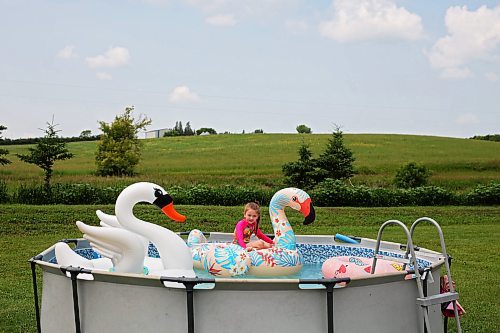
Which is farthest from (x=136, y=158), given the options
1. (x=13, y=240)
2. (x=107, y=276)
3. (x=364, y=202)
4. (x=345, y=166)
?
(x=107, y=276)

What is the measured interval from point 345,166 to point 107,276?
16.3 meters

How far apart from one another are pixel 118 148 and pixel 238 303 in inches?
777

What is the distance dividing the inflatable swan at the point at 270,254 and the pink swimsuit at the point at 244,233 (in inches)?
13.1

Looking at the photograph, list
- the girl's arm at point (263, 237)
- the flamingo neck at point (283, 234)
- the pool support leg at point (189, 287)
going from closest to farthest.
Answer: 1. the pool support leg at point (189, 287)
2. the flamingo neck at point (283, 234)
3. the girl's arm at point (263, 237)

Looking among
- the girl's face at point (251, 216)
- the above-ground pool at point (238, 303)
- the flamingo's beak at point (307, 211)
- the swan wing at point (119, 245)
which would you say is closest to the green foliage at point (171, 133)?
the girl's face at point (251, 216)

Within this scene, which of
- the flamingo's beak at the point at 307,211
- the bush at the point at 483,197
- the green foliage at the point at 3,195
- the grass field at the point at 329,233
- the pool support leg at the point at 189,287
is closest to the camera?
the pool support leg at the point at 189,287

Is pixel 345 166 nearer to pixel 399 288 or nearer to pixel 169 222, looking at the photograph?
pixel 169 222

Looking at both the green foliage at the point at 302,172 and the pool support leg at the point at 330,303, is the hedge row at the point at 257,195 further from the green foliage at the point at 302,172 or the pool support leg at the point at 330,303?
the pool support leg at the point at 330,303

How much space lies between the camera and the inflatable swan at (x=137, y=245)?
452cm

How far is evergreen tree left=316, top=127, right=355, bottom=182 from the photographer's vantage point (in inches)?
762

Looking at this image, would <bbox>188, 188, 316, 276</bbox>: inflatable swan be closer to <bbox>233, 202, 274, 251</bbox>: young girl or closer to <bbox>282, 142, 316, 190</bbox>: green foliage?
<bbox>233, 202, 274, 251</bbox>: young girl

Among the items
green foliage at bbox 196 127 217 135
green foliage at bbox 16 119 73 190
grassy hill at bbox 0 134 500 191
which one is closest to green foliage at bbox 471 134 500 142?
grassy hill at bbox 0 134 500 191

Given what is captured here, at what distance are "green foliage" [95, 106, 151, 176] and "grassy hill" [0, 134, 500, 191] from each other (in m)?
0.56

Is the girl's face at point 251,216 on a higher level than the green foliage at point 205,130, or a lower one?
lower
